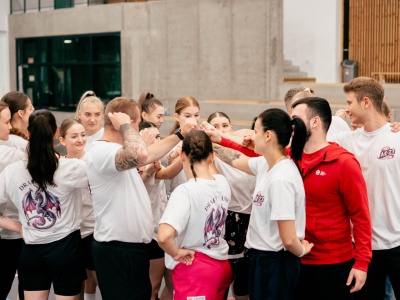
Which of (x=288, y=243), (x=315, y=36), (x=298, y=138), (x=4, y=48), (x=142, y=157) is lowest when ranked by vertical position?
(x=288, y=243)

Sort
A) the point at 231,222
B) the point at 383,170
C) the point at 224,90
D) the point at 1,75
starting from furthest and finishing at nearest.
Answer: the point at 1,75 < the point at 224,90 < the point at 231,222 < the point at 383,170

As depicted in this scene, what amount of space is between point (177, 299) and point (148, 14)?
1580cm

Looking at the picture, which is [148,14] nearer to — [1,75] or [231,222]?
[1,75]

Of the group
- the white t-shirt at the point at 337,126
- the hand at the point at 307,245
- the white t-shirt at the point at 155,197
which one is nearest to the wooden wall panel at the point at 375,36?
the white t-shirt at the point at 337,126

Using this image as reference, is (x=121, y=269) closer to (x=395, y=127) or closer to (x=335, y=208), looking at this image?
(x=335, y=208)

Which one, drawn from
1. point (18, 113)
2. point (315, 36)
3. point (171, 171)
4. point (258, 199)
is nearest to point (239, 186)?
point (171, 171)

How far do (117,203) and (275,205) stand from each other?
3.38 ft

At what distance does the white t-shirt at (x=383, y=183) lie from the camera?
377 centimetres

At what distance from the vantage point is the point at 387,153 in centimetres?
377

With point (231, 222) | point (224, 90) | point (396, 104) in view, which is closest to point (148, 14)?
point (224, 90)

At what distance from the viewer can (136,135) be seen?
360cm

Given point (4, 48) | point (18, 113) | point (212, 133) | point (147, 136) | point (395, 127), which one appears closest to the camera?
point (395, 127)

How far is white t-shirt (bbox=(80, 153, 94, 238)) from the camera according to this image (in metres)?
4.51

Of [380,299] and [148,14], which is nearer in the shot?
[380,299]
